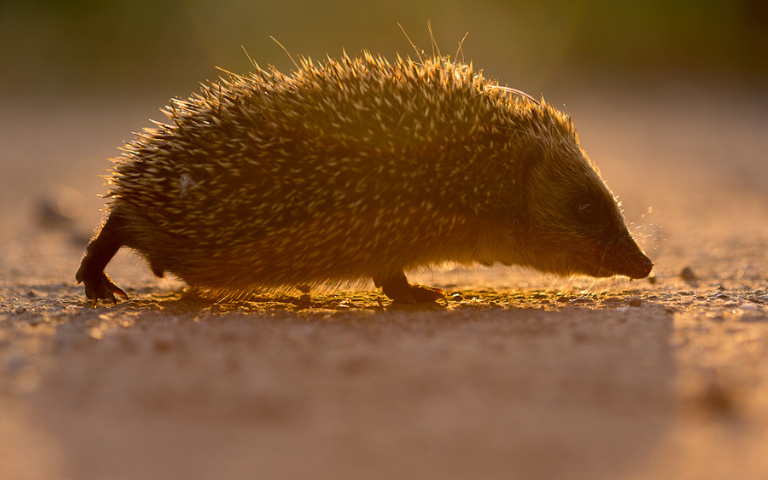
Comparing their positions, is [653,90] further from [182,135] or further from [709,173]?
[182,135]

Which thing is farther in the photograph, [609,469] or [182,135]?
[182,135]

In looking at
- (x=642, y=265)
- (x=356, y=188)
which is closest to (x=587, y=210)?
(x=642, y=265)

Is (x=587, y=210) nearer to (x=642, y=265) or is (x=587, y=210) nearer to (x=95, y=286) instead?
(x=642, y=265)

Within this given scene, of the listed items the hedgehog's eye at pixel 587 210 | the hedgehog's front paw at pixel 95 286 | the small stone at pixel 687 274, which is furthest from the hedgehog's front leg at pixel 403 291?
the small stone at pixel 687 274

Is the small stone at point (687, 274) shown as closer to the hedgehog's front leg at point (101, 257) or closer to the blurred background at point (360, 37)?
the hedgehog's front leg at point (101, 257)

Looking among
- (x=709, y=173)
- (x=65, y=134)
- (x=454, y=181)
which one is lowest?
(x=454, y=181)

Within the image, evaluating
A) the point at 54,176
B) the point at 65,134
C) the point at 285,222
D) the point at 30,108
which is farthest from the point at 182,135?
the point at 30,108
